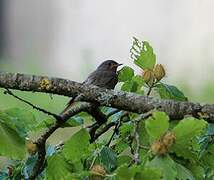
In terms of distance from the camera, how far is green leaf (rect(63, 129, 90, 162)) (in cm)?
117

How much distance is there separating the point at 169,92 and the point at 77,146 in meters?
0.25

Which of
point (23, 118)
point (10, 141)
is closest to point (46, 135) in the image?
point (23, 118)

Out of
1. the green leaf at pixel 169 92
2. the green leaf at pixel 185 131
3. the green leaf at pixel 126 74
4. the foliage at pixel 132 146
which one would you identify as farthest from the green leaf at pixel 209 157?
the green leaf at pixel 185 131

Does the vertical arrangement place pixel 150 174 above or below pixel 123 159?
above

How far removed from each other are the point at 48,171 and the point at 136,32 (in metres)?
2.77

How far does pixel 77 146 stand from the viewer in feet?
3.85

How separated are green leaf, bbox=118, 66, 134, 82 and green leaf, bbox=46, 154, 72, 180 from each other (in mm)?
296

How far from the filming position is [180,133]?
99cm

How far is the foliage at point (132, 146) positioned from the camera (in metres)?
0.97

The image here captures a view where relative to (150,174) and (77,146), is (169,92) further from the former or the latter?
(150,174)

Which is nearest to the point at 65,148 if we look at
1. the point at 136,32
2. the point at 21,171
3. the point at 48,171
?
the point at 48,171

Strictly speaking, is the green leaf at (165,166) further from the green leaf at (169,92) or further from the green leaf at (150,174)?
the green leaf at (169,92)

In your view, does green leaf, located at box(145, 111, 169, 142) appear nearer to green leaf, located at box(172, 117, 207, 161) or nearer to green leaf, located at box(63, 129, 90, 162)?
green leaf, located at box(172, 117, 207, 161)

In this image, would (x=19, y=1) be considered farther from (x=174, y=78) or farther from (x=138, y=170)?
(x=138, y=170)
